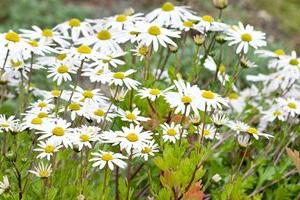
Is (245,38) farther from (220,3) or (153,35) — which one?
(153,35)

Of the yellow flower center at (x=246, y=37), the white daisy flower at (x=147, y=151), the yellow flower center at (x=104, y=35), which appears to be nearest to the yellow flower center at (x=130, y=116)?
the white daisy flower at (x=147, y=151)

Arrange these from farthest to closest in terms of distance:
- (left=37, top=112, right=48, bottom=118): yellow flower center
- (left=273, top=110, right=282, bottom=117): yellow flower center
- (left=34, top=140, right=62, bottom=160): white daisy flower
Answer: (left=273, top=110, right=282, bottom=117): yellow flower center → (left=37, top=112, right=48, bottom=118): yellow flower center → (left=34, top=140, right=62, bottom=160): white daisy flower

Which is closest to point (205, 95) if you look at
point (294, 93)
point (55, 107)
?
point (55, 107)

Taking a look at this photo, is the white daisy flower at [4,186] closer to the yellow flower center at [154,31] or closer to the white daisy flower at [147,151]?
the white daisy flower at [147,151]

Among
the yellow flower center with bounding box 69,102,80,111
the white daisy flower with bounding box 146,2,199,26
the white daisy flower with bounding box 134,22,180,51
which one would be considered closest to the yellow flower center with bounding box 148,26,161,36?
the white daisy flower with bounding box 134,22,180,51

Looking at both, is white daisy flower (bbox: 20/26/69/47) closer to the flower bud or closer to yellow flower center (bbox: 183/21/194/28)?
yellow flower center (bbox: 183/21/194/28)

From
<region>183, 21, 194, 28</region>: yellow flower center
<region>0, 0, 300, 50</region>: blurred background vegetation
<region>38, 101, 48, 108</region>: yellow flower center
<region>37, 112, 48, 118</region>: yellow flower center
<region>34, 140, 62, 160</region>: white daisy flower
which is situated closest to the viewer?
<region>34, 140, 62, 160</region>: white daisy flower

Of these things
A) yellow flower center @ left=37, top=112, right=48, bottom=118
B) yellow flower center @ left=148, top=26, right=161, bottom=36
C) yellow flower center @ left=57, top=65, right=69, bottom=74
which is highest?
yellow flower center @ left=148, top=26, right=161, bottom=36
